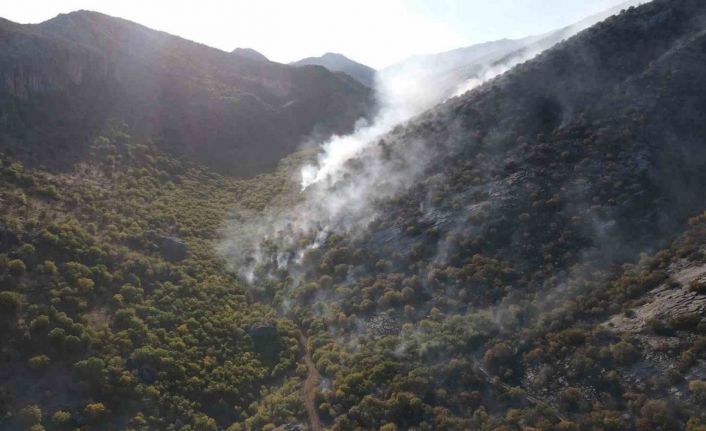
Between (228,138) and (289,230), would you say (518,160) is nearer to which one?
(289,230)

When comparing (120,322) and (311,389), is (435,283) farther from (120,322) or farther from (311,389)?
(120,322)

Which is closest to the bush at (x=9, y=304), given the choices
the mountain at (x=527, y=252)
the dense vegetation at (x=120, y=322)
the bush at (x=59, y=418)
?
the dense vegetation at (x=120, y=322)

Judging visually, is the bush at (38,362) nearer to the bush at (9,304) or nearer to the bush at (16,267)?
the bush at (9,304)

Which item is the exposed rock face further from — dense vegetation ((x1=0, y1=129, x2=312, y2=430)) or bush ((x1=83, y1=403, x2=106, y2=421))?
bush ((x1=83, y1=403, x2=106, y2=421))

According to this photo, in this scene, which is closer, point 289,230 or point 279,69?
point 289,230

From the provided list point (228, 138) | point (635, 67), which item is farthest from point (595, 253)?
point (228, 138)
